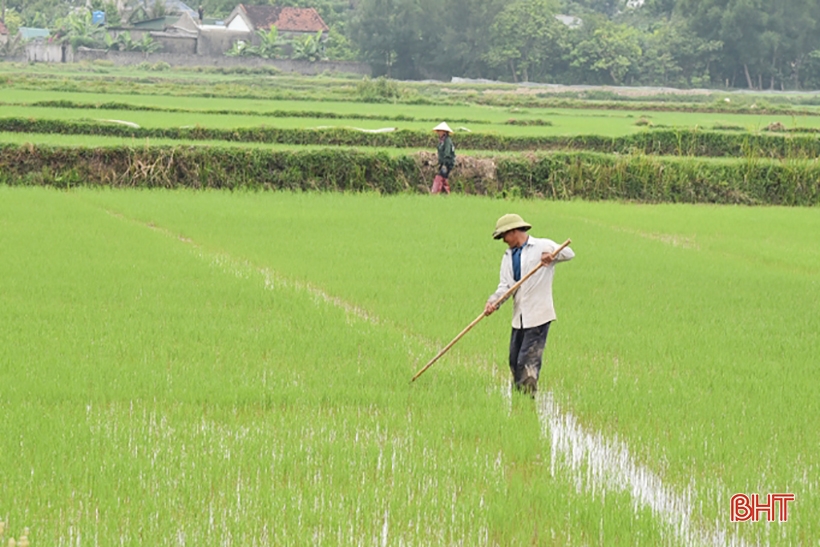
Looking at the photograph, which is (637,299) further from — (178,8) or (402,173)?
(178,8)

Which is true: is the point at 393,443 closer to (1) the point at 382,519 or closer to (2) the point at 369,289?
(1) the point at 382,519

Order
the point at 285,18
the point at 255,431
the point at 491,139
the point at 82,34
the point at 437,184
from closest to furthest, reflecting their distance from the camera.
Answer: the point at 255,431 → the point at 437,184 → the point at 491,139 → the point at 82,34 → the point at 285,18

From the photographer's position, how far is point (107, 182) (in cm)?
1539

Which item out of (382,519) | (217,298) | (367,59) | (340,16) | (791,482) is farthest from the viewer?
(340,16)

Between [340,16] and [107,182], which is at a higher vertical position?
[340,16]

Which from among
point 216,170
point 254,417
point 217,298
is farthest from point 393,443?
point 216,170

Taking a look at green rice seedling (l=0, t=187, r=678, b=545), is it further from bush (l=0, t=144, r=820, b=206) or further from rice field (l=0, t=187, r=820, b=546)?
Answer: bush (l=0, t=144, r=820, b=206)

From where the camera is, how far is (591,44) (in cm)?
5091

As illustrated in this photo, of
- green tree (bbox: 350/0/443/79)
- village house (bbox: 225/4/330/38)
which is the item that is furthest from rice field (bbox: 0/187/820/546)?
village house (bbox: 225/4/330/38)

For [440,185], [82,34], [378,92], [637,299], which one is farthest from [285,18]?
[637,299]

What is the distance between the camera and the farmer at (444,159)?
14.6 m

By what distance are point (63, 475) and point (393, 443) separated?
1365 millimetres

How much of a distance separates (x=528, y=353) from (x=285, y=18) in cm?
5680

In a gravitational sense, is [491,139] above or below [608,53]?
below
